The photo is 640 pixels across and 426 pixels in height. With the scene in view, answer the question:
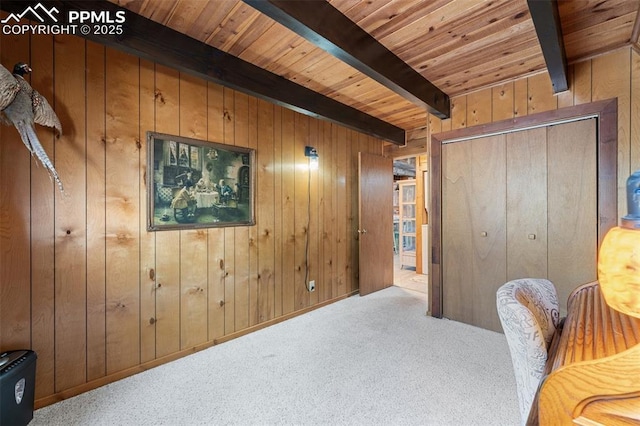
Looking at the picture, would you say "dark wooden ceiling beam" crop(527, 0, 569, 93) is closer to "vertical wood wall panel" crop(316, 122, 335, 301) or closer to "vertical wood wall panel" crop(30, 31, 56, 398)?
"vertical wood wall panel" crop(316, 122, 335, 301)

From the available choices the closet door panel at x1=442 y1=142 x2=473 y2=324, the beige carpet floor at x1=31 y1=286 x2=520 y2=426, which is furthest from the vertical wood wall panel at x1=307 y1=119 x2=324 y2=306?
the closet door panel at x1=442 y1=142 x2=473 y2=324

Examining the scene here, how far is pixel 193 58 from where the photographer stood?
2.01m

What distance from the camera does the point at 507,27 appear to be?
1906mm

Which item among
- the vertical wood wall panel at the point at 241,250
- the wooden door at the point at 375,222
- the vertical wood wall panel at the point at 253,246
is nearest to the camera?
the vertical wood wall panel at the point at 241,250

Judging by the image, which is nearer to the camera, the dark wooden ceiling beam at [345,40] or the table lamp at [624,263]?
the table lamp at [624,263]

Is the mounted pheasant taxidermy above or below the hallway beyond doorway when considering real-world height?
above

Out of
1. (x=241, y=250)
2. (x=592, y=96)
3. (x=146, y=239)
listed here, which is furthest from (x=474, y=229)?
(x=146, y=239)

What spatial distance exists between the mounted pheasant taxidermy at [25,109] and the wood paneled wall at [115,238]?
0.17m

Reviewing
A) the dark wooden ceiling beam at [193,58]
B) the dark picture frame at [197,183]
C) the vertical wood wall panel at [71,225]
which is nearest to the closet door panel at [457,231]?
the dark wooden ceiling beam at [193,58]

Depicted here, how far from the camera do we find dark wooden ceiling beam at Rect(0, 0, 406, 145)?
166cm

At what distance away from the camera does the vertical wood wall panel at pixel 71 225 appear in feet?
5.97

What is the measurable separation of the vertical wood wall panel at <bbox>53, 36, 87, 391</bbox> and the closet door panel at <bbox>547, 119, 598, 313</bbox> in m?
3.71

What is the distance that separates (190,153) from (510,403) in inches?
114

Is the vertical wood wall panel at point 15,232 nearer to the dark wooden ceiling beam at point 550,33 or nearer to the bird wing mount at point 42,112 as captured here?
the bird wing mount at point 42,112
